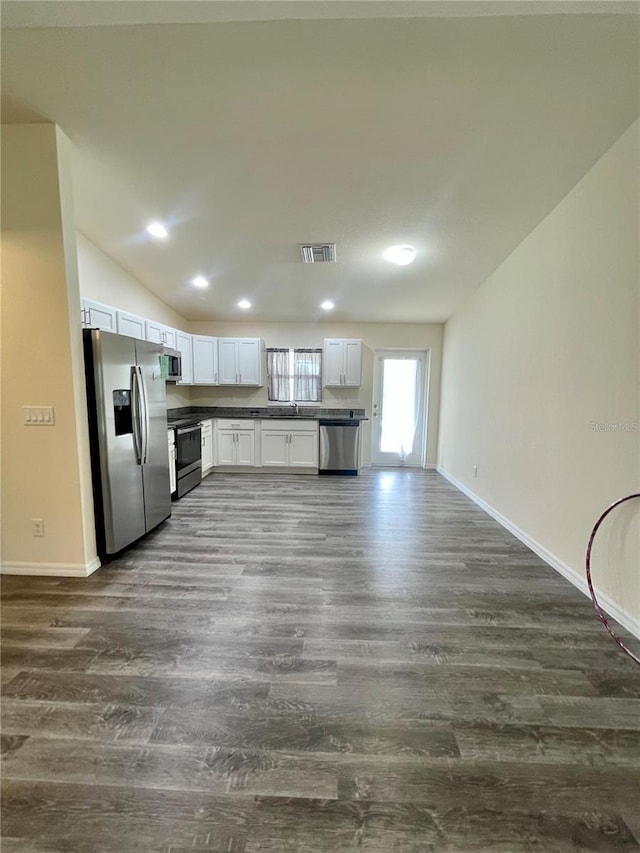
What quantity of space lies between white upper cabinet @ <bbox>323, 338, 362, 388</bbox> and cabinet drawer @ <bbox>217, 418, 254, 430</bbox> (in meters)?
1.59

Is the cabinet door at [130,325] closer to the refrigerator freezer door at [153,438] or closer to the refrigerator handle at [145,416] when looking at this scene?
the refrigerator freezer door at [153,438]

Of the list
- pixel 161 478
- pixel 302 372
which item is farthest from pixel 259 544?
pixel 302 372

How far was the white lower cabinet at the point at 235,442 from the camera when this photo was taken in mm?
5445

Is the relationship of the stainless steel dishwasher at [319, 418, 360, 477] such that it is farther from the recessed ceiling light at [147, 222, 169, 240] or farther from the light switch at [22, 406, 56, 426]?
the light switch at [22, 406, 56, 426]

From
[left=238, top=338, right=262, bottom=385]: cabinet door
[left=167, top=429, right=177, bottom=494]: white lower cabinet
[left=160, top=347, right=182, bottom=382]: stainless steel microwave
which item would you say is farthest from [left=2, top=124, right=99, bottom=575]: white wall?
[left=238, top=338, right=262, bottom=385]: cabinet door

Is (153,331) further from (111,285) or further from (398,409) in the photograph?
(398,409)

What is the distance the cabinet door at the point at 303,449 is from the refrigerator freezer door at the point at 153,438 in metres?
2.38

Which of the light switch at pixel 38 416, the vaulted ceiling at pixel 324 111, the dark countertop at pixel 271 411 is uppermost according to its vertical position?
the vaulted ceiling at pixel 324 111

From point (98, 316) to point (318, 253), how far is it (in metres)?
2.26

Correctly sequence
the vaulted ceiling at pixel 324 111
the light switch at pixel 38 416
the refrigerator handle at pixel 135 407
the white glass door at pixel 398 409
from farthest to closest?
the white glass door at pixel 398 409
the refrigerator handle at pixel 135 407
the light switch at pixel 38 416
the vaulted ceiling at pixel 324 111

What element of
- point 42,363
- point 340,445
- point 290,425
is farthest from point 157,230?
point 340,445

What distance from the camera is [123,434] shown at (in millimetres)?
2703

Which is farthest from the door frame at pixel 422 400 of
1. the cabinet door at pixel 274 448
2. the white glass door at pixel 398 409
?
the cabinet door at pixel 274 448

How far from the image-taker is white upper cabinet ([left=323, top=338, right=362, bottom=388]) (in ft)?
18.7
